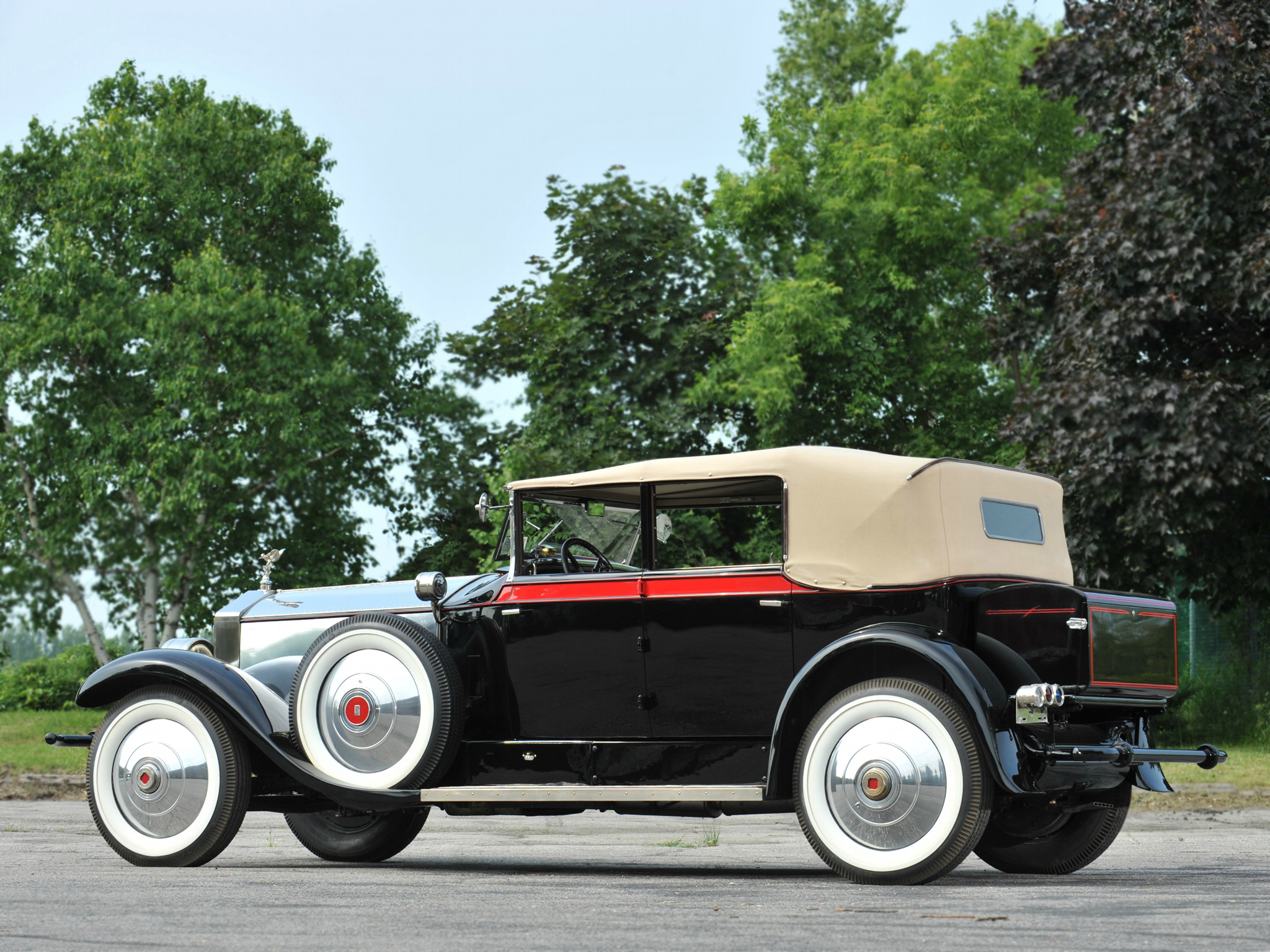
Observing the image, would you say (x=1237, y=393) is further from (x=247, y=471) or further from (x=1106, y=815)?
(x=247, y=471)

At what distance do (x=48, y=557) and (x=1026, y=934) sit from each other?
1255 inches

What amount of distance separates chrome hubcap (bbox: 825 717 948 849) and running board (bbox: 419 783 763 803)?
448 mm

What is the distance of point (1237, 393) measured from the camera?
19.5m

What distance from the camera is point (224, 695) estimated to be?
328 inches

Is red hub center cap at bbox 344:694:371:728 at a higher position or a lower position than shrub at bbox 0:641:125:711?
higher

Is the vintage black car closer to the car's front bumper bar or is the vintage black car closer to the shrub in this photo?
the car's front bumper bar

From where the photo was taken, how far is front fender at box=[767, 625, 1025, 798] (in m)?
6.78

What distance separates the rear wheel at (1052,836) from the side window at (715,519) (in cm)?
200

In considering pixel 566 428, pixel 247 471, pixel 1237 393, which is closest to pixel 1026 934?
pixel 1237 393

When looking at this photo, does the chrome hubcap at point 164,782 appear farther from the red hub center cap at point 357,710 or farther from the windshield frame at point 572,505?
the windshield frame at point 572,505

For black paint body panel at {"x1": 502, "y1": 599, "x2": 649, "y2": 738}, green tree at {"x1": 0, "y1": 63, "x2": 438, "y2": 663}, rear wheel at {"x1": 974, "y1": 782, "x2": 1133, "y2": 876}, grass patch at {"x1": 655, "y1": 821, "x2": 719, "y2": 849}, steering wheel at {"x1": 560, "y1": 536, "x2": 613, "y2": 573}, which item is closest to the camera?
black paint body panel at {"x1": 502, "y1": 599, "x2": 649, "y2": 738}

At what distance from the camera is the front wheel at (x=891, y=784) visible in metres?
6.75

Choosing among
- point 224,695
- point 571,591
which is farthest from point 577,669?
point 224,695

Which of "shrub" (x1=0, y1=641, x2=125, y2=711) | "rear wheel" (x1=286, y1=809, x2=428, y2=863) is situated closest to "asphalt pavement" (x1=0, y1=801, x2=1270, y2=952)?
"rear wheel" (x1=286, y1=809, x2=428, y2=863)
